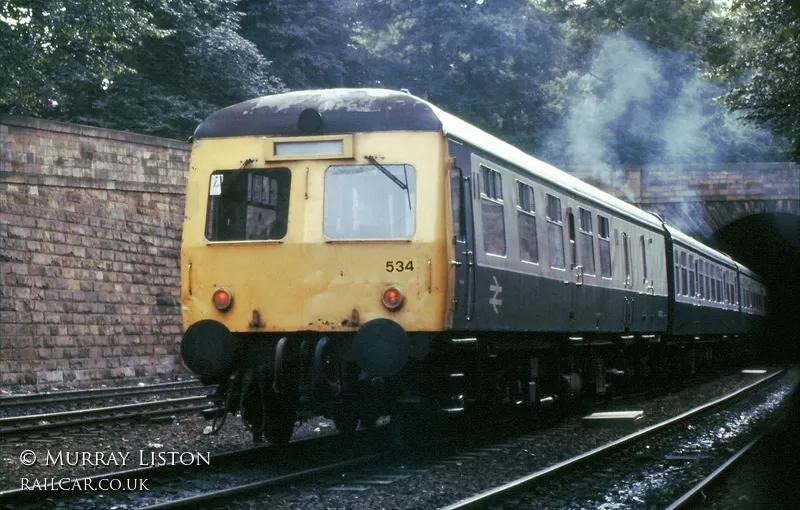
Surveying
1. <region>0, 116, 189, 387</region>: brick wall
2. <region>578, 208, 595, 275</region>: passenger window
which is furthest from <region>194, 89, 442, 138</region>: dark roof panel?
<region>0, 116, 189, 387</region>: brick wall

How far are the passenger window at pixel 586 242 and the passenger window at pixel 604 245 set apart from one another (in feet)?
1.48

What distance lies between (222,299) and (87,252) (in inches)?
496

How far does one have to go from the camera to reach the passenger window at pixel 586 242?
13.2m

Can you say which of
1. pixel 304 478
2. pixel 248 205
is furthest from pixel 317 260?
pixel 304 478

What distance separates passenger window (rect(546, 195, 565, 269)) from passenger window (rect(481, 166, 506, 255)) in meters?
1.55

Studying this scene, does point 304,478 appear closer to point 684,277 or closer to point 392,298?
point 392,298

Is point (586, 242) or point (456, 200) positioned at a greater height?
point (586, 242)

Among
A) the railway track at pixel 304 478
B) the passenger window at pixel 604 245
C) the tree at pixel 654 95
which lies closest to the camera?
the railway track at pixel 304 478

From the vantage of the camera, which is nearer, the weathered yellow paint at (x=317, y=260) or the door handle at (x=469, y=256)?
the weathered yellow paint at (x=317, y=260)

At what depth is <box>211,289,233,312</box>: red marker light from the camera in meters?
9.30

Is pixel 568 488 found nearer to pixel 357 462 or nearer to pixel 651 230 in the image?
pixel 357 462

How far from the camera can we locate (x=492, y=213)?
10117 millimetres

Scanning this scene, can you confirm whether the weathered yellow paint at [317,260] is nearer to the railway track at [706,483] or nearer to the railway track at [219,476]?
the railway track at [219,476]

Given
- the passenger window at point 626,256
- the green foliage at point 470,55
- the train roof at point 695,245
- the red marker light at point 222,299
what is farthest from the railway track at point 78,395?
the green foliage at point 470,55
